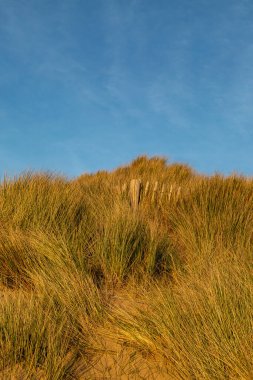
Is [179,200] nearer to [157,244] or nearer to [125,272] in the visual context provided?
[157,244]

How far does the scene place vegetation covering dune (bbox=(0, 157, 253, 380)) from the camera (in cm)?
236

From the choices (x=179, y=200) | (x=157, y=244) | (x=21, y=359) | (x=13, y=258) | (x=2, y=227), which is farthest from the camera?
(x=179, y=200)

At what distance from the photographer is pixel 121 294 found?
344cm

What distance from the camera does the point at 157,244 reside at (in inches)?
161

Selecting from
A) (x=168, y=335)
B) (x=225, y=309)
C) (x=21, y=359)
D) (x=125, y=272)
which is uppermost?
(x=125, y=272)

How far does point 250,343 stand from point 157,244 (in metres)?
1.92

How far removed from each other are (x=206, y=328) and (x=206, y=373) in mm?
320

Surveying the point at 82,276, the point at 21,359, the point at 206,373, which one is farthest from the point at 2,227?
the point at 206,373

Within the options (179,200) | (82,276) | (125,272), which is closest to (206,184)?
(179,200)

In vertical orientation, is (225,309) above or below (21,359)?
above

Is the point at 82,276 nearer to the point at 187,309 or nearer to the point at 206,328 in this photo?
the point at 187,309

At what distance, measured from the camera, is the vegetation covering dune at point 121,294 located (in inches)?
92.9

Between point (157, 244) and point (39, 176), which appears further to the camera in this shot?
point (39, 176)

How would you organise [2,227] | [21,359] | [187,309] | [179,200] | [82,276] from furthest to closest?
[179,200] < [2,227] < [82,276] < [187,309] < [21,359]
